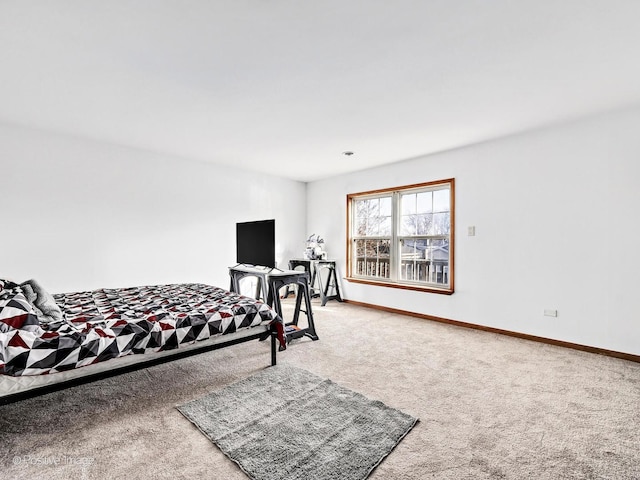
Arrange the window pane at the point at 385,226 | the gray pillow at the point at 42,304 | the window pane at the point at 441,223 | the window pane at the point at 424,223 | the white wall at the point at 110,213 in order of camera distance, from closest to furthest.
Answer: the gray pillow at the point at 42,304, the white wall at the point at 110,213, the window pane at the point at 441,223, the window pane at the point at 424,223, the window pane at the point at 385,226

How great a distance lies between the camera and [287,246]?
6.21 metres

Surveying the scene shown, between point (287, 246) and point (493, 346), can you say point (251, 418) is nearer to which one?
point (493, 346)

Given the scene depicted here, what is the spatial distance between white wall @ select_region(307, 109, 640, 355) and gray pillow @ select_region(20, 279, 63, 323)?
4.11m

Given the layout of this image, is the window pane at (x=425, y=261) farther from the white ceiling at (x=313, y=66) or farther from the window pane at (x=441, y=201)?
the white ceiling at (x=313, y=66)

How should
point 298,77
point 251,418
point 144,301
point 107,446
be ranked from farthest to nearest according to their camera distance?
point 144,301 → point 298,77 → point 251,418 → point 107,446

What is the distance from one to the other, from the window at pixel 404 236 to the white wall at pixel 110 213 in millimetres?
1891

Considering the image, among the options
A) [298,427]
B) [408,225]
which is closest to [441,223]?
[408,225]

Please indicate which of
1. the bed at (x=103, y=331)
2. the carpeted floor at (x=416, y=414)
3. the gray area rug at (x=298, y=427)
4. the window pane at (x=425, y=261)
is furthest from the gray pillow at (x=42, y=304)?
the window pane at (x=425, y=261)

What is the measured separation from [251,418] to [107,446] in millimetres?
774


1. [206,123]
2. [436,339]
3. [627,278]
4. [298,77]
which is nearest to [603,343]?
[627,278]

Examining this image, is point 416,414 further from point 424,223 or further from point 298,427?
point 424,223

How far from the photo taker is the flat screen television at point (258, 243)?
3.71 meters

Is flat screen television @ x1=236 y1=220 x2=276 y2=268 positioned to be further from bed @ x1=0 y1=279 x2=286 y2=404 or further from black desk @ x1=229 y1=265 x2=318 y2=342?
bed @ x1=0 y1=279 x2=286 y2=404

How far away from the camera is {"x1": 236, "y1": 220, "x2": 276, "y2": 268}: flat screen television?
3.71 metres
